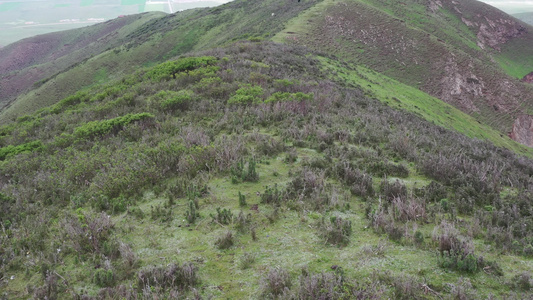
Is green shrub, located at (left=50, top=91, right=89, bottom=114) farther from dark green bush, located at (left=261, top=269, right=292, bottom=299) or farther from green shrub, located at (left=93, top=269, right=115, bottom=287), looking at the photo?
dark green bush, located at (left=261, top=269, right=292, bottom=299)

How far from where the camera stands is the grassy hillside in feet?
11.9

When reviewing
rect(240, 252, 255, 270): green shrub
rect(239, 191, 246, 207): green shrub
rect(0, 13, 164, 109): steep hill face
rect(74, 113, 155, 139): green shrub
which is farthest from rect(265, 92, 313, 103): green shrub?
rect(0, 13, 164, 109): steep hill face

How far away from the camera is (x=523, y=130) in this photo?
37531mm

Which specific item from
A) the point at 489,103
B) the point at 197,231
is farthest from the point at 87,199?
the point at 489,103

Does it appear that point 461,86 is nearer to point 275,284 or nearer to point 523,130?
point 523,130

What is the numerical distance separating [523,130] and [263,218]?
46942 mm

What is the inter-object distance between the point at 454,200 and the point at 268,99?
7.38 metres

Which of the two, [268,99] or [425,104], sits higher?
[268,99]

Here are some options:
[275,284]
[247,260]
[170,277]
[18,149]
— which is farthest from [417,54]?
[170,277]

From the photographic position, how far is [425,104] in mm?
28359

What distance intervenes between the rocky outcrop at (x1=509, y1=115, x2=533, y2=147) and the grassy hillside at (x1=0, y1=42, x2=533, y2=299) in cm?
3668

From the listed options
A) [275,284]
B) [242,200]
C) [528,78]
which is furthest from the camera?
[528,78]

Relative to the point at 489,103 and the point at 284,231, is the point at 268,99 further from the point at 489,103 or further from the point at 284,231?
the point at 489,103

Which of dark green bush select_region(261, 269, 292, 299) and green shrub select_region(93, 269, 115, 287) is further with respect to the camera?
green shrub select_region(93, 269, 115, 287)
